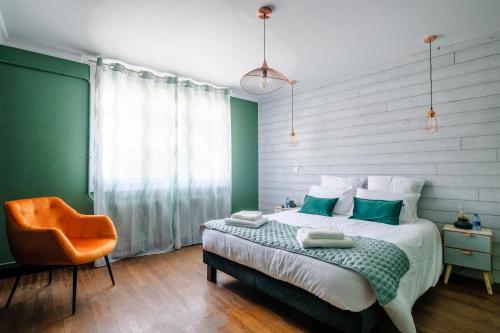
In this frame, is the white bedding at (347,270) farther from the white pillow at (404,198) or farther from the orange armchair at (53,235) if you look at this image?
the orange armchair at (53,235)

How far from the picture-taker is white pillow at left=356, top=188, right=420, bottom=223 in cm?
288

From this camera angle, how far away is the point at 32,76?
120 inches

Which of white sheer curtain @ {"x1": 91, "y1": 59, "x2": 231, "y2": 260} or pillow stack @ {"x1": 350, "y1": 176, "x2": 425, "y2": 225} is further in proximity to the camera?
white sheer curtain @ {"x1": 91, "y1": 59, "x2": 231, "y2": 260}

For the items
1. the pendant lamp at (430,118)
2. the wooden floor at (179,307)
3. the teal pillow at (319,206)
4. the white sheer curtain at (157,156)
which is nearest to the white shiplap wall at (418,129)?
the pendant lamp at (430,118)

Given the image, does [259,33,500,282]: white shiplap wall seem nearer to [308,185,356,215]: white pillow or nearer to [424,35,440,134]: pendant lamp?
[424,35,440,134]: pendant lamp

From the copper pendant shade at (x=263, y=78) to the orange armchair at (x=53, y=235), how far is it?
2.12 meters

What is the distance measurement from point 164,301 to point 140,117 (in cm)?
245

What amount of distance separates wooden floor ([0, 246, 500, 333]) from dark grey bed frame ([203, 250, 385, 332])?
205 mm

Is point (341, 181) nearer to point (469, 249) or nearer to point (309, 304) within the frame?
point (469, 249)

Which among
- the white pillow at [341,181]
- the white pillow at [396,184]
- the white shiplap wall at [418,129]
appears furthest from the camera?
the white pillow at [341,181]

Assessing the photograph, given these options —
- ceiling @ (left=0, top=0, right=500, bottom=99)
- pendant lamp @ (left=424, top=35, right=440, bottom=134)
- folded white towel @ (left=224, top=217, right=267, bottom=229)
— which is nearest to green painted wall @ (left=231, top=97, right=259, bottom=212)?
ceiling @ (left=0, top=0, right=500, bottom=99)

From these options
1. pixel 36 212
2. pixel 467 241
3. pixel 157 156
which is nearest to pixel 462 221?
pixel 467 241

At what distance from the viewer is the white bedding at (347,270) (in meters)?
1.63

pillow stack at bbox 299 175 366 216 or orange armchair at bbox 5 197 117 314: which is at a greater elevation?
pillow stack at bbox 299 175 366 216
